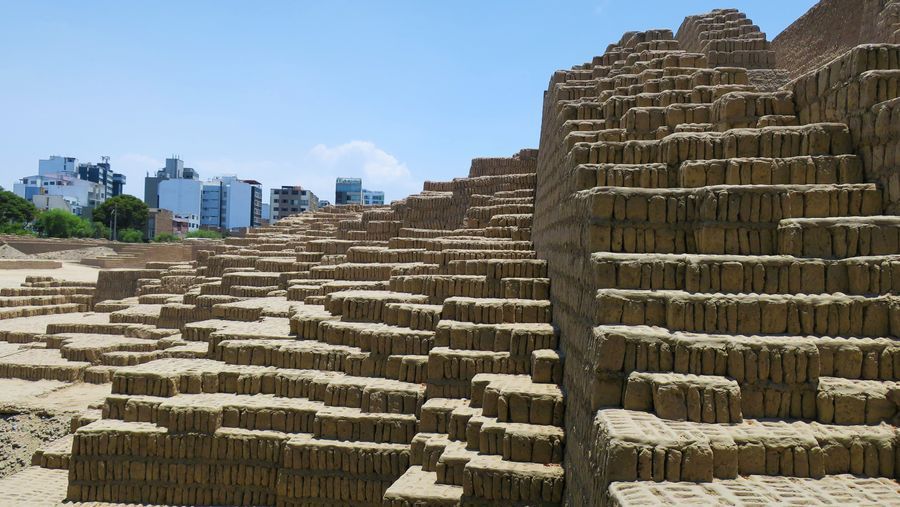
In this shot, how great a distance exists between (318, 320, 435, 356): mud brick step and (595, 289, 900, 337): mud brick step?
4176 mm

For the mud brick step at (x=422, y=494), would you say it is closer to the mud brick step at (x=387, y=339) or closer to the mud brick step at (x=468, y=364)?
the mud brick step at (x=468, y=364)

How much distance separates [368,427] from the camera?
8.05 meters

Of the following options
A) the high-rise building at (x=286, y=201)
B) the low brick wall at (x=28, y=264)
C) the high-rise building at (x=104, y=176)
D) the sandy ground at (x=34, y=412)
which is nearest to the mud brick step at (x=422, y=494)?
the sandy ground at (x=34, y=412)

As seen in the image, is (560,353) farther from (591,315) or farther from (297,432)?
(297,432)

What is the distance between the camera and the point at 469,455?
6.41 metres

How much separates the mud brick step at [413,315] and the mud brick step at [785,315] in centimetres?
409

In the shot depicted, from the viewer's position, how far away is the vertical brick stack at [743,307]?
4453 mm

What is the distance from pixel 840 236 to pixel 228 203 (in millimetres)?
108588

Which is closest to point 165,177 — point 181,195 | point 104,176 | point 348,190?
point 181,195

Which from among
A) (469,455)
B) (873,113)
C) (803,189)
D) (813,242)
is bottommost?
(469,455)

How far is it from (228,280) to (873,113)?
1459 centimetres

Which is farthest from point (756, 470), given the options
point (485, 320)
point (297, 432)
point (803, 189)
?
point (297, 432)

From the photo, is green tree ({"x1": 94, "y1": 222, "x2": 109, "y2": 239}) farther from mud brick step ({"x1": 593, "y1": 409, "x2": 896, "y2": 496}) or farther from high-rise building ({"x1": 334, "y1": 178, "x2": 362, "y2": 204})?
mud brick step ({"x1": 593, "y1": 409, "x2": 896, "y2": 496})

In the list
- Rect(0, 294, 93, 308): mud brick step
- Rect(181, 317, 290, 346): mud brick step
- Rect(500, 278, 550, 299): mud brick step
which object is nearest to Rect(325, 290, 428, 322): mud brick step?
Rect(181, 317, 290, 346): mud brick step
